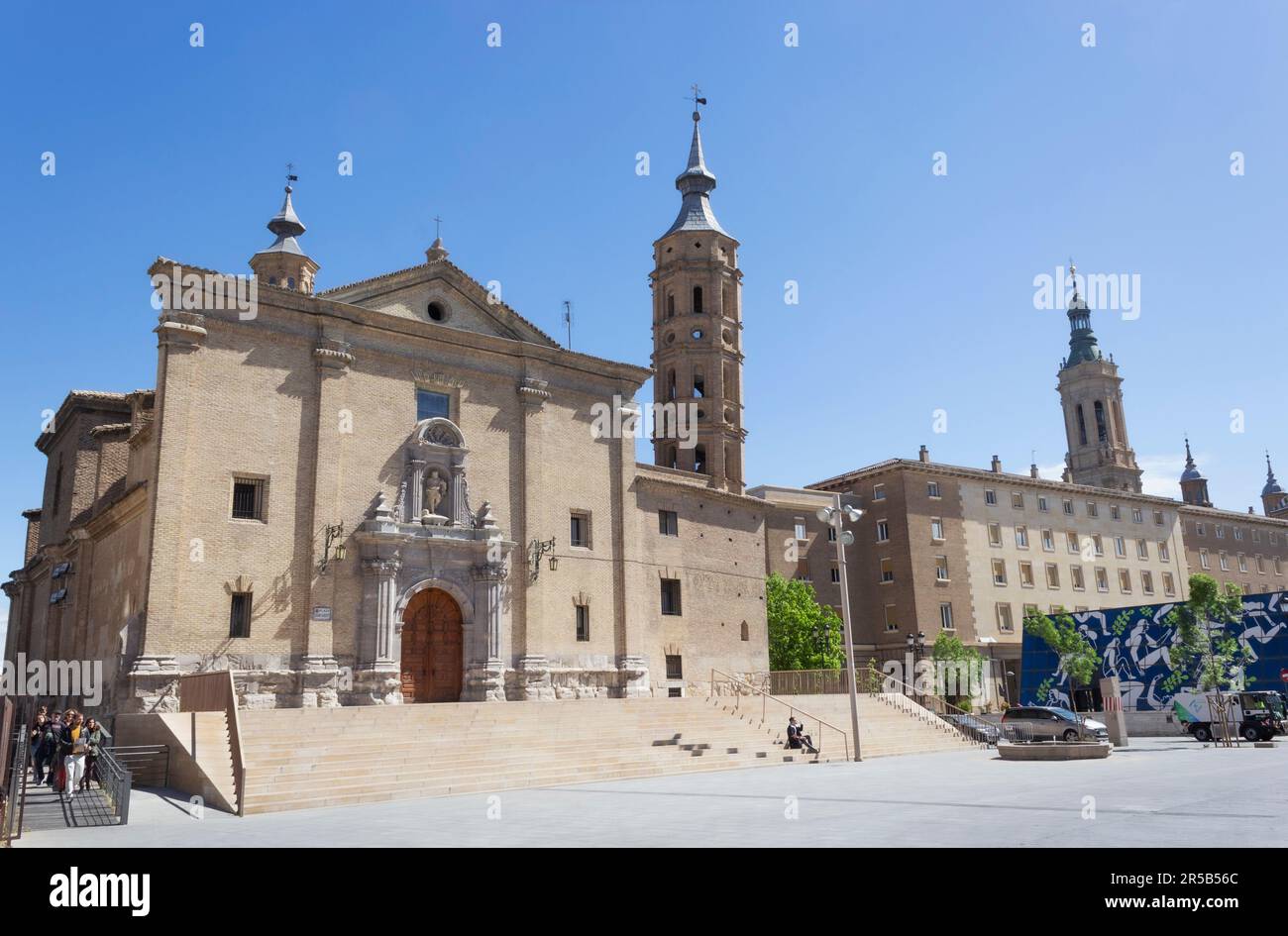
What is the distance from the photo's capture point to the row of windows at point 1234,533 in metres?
71.1

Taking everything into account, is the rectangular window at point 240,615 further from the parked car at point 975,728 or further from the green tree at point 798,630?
the green tree at point 798,630

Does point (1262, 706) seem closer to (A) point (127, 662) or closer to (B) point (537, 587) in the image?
(B) point (537, 587)

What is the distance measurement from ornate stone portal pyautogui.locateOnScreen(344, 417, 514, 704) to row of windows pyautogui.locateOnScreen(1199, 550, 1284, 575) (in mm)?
61029

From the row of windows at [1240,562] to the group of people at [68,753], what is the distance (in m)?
72.8

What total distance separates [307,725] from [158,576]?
6.11 meters

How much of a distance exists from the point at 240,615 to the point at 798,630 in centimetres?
2923

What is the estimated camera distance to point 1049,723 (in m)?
30.7

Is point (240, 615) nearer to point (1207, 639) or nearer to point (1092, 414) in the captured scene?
point (1207, 639)

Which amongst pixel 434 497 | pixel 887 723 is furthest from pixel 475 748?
pixel 887 723

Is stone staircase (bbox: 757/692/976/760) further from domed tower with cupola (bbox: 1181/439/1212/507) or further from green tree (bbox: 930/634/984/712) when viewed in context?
domed tower with cupola (bbox: 1181/439/1212/507)

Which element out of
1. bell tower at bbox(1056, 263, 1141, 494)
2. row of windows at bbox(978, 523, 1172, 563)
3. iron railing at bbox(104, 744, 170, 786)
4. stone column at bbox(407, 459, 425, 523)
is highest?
bell tower at bbox(1056, 263, 1141, 494)

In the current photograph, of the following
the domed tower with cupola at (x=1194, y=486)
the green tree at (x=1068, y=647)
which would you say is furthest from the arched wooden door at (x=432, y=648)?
the domed tower with cupola at (x=1194, y=486)

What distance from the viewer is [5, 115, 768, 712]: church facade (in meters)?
25.7

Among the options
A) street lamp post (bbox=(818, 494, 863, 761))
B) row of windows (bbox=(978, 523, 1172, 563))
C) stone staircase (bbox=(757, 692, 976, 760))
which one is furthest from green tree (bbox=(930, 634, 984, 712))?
street lamp post (bbox=(818, 494, 863, 761))
